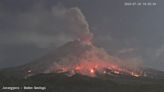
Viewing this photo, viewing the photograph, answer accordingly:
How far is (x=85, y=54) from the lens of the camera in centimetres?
11406

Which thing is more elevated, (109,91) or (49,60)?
(49,60)

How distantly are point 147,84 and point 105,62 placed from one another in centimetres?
3638

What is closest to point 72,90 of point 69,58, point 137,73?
point 137,73

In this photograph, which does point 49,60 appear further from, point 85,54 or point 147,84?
point 147,84

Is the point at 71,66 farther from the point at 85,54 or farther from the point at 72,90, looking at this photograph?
the point at 72,90

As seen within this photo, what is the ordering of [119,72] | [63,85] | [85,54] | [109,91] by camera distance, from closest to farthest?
[109,91]
[63,85]
[119,72]
[85,54]

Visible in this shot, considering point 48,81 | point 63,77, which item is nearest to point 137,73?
point 63,77

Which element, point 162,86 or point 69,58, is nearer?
point 162,86

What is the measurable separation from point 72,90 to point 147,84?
14.3m

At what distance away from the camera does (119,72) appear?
292 feet

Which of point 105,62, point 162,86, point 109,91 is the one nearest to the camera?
point 109,91

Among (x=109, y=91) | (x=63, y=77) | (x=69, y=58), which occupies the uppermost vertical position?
(x=69, y=58)

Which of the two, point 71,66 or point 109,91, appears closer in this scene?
point 109,91

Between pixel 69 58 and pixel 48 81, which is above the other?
pixel 69 58
